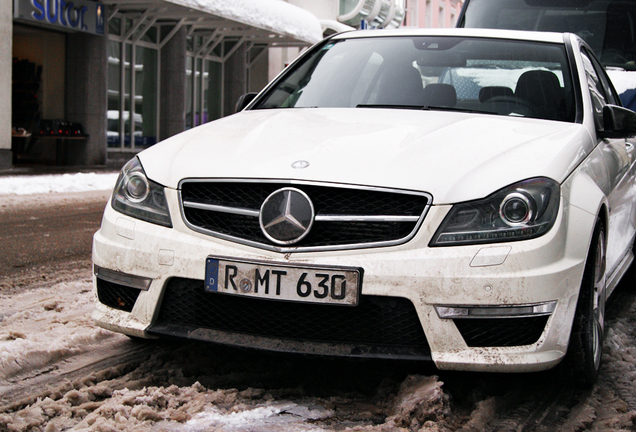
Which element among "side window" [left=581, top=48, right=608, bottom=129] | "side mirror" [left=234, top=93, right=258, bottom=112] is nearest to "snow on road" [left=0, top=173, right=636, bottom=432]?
"side window" [left=581, top=48, right=608, bottom=129]

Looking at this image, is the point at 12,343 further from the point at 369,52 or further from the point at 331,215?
the point at 369,52

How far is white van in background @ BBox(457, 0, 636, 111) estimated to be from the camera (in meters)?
8.62

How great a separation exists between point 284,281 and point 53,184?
9.55m

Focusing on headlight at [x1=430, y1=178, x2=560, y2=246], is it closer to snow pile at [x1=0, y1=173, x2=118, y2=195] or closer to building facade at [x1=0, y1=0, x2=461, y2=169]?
snow pile at [x1=0, y1=173, x2=118, y2=195]

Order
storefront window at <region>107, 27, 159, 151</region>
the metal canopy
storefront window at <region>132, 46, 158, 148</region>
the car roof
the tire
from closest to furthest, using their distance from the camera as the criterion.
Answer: the tire
the car roof
the metal canopy
storefront window at <region>107, 27, 159, 151</region>
storefront window at <region>132, 46, 158, 148</region>

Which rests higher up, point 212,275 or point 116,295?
point 212,275

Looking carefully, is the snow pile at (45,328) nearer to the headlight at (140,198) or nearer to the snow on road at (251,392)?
the snow on road at (251,392)

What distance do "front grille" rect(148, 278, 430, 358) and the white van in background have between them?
631 centimetres

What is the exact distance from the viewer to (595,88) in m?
4.46

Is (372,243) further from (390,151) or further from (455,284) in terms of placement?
(390,151)

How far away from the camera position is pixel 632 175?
4.52m

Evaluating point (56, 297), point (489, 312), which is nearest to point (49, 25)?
point (56, 297)

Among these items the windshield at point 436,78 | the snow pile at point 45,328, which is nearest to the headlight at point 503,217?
the windshield at point 436,78

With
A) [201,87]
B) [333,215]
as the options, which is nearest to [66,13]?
[201,87]
